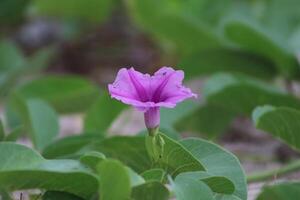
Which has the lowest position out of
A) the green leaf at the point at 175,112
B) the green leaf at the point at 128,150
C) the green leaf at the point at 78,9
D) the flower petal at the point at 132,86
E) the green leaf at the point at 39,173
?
the green leaf at the point at 39,173

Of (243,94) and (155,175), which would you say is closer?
(155,175)

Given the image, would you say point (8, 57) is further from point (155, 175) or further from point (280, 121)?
point (155, 175)

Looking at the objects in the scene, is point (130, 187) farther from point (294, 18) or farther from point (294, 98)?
point (294, 18)

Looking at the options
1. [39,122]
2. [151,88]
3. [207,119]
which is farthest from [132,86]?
[207,119]

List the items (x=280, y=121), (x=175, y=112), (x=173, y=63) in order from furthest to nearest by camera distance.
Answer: (x=173, y=63), (x=175, y=112), (x=280, y=121)

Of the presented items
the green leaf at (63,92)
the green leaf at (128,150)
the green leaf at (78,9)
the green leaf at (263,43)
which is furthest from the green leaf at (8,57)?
the green leaf at (128,150)

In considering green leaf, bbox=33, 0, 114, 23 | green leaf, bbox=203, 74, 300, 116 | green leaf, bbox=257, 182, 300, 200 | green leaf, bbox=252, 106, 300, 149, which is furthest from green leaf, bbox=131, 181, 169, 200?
green leaf, bbox=33, 0, 114, 23

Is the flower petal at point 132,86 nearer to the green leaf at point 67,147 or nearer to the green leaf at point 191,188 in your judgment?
the green leaf at point 191,188
